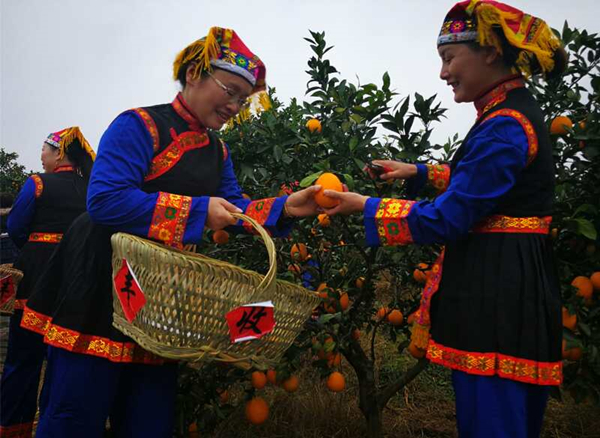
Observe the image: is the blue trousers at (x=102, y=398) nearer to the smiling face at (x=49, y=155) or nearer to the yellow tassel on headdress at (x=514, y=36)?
the yellow tassel on headdress at (x=514, y=36)

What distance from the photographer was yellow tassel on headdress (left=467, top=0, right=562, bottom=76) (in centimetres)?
137

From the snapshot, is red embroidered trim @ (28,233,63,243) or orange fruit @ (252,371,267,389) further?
red embroidered trim @ (28,233,63,243)

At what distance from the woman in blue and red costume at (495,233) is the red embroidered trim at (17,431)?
2527mm

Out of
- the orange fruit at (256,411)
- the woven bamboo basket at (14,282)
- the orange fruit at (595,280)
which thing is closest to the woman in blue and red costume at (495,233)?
the orange fruit at (595,280)

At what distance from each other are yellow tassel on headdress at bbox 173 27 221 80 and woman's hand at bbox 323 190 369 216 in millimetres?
610

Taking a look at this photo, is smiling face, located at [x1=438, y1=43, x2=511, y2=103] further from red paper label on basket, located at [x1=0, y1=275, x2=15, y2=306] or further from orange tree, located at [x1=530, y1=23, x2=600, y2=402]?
red paper label on basket, located at [x1=0, y1=275, x2=15, y2=306]

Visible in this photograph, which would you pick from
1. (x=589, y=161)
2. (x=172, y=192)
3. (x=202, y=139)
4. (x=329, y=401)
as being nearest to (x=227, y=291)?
(x=172, y=192)

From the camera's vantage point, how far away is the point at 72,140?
10.6ft

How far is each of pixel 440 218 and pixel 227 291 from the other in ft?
2.01

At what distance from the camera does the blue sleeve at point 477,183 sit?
1304mm

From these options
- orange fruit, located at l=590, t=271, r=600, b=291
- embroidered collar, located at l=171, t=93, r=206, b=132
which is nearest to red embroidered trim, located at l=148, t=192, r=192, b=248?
embroidered collar, located at l=171, t=93, r=206, b=132

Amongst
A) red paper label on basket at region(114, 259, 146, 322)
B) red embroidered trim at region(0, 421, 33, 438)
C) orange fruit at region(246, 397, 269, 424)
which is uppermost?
red paper label on basket at region(114, 259, 146, 322)

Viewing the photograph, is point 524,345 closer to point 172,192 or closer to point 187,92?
point 172,192

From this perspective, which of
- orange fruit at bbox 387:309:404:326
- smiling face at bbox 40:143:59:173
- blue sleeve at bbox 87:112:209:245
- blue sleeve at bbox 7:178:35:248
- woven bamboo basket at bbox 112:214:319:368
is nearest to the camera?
woven bamboo basket at bbox 112:214:319:368
